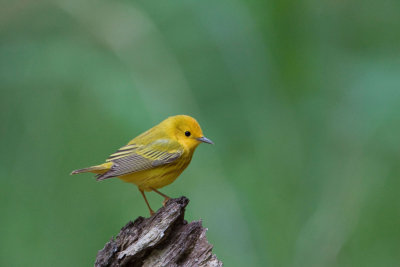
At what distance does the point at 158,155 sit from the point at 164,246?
0.78 metres

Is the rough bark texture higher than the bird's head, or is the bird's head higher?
the bird's head

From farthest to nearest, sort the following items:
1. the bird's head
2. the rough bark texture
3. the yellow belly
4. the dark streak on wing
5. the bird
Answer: the bird's head < the yellow belly < the bird < the dark streak on wing < the rough bark texture

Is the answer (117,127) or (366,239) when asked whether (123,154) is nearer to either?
(117,127)

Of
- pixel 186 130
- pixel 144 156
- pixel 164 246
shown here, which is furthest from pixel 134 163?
pixel 164 246

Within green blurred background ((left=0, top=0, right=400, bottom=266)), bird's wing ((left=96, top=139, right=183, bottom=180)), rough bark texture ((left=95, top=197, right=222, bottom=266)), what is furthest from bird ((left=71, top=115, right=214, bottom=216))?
rough bark texture ((left=95, top=197, right=222, bottom=266))

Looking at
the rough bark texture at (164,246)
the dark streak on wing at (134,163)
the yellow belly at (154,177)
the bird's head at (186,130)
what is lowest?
the rough bark texture at (164,246)

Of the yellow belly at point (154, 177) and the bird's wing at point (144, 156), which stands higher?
the bird's wing at point (144, 156)

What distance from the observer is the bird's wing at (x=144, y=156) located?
3.27 metres

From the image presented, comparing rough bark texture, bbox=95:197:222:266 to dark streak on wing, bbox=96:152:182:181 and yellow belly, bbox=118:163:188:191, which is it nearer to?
dark streak on wing, bbox=96:152:182:181

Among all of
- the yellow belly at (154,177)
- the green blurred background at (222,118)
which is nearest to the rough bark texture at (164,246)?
the yellow belly at (154,177)

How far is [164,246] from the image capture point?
9.11 ft

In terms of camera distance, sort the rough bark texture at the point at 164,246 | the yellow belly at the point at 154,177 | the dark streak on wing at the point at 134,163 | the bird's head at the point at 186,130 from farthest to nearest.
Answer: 1. the bird's head at the point at 186,130
2. the yellow belly at the point at 154,177
3. the dark streak on wing at the point at 134,163
4. the rough bark texture at the point at 164,246

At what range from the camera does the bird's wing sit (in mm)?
3267

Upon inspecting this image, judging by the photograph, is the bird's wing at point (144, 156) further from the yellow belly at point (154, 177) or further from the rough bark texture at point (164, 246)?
the rough bark texture at point (164, 246)
